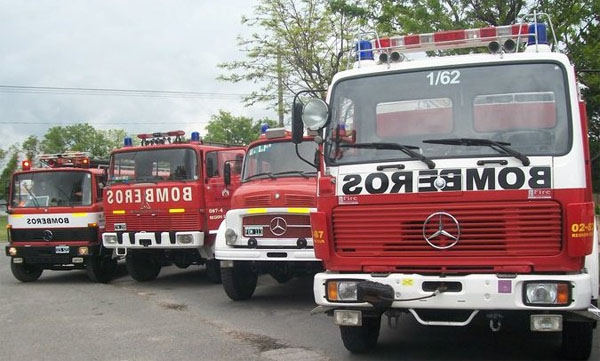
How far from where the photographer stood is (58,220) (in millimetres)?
12625

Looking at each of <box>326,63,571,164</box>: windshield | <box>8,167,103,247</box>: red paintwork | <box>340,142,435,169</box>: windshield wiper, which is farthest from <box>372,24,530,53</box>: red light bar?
<box>8,167,103,247</box>: red paintwork

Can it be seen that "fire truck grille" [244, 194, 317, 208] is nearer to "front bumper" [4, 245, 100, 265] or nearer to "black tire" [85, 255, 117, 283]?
"front bumper" [4, 245, 100, 265]

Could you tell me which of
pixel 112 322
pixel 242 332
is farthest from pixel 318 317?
pixel 112 322

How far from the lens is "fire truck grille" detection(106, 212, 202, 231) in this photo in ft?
37.7

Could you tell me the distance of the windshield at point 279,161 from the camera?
9.93 metres

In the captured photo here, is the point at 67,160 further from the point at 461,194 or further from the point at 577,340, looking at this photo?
the point at 577,340

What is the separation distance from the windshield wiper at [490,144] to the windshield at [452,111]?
0.10ft

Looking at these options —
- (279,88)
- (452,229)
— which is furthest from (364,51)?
(279,88)

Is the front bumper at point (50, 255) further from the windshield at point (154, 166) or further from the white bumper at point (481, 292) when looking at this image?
the white bumper at point (481, 292)

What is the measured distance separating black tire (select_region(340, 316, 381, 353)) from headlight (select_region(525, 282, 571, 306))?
5.20 feet

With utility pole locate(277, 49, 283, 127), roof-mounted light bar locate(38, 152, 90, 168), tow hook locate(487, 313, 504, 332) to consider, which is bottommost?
tow hook locate(487, 313, 504, 332)

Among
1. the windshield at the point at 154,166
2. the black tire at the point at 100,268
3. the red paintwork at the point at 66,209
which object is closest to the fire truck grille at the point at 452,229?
the windshield at the point at 154,166

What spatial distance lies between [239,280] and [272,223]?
46.9 inches

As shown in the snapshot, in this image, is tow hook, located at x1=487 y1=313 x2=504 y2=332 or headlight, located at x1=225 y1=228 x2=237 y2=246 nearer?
tow hook, located at x1=487 y1=313 x2=504 y2=332
